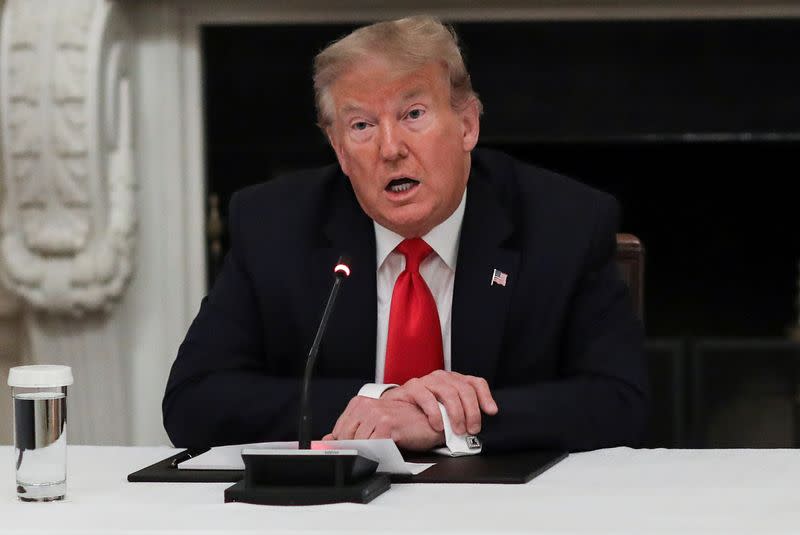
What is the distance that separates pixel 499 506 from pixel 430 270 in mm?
782

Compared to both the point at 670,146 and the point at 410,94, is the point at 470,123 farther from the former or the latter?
the point at 670,146

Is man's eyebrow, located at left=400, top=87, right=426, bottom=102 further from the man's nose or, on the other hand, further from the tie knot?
the tie knot

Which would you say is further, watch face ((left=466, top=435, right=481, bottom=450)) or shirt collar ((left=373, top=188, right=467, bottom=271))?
shirt collar ((left=373, top=188, right=467, bottom=271))

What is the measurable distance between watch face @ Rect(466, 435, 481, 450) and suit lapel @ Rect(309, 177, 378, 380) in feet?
1.20

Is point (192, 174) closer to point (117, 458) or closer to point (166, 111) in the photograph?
point (166, 111)

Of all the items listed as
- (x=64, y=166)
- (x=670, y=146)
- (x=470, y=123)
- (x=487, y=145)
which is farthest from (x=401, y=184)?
(x=670, y=146)

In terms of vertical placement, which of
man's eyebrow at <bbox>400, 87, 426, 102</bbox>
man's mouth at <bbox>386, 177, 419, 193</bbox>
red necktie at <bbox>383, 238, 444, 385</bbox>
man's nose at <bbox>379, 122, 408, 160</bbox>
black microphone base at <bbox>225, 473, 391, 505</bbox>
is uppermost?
man's eyebrow at <bbox>400, 87, 426, 102</bbox>

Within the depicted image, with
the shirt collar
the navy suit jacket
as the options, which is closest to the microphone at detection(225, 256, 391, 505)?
the navy suit jacket

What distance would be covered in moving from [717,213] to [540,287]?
5.66ft

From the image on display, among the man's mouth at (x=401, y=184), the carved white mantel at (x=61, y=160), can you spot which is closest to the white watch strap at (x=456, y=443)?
the man's mouth at (x=401, y=184)

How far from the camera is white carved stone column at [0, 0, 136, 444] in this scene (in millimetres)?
3219

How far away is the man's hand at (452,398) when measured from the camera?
173 cm

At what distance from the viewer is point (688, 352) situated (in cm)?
369

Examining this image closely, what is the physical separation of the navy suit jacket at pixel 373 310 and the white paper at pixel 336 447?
0.28 metres
